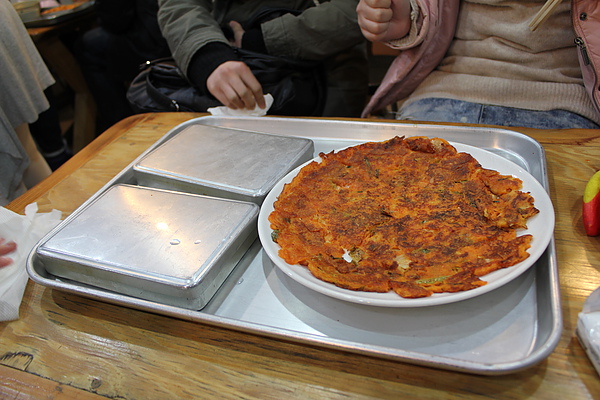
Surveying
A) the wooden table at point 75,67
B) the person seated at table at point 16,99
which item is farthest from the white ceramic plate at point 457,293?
the wooden table at point 75,67

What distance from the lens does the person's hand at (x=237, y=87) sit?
170 centimetres

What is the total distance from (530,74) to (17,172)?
2138mm

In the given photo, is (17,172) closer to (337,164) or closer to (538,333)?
(337,164)

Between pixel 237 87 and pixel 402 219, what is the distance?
1.01 meters

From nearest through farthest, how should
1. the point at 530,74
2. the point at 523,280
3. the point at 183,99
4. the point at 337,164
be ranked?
the point at 523,280, the point at 337,164, the point at 530,74, the point at 183,99

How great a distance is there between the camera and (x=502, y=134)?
47.9 inches

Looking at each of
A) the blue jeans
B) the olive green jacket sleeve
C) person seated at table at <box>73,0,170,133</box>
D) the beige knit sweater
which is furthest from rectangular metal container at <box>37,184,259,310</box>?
person seated at table at <box>73,0,170,133</box>

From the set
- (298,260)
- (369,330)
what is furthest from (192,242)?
(369,330)

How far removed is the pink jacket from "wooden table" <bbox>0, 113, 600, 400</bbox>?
512 mm

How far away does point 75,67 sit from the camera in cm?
353

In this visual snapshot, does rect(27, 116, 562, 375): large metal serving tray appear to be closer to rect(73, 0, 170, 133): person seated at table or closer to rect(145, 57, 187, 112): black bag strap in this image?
rect(145, 57, 187, 112): black bag strap

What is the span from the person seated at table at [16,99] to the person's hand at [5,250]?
3.08 ft

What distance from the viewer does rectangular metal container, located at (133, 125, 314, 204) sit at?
1121 millimetres

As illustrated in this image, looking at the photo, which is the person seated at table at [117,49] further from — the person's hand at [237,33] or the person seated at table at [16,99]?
the person's hand at [237,33]
